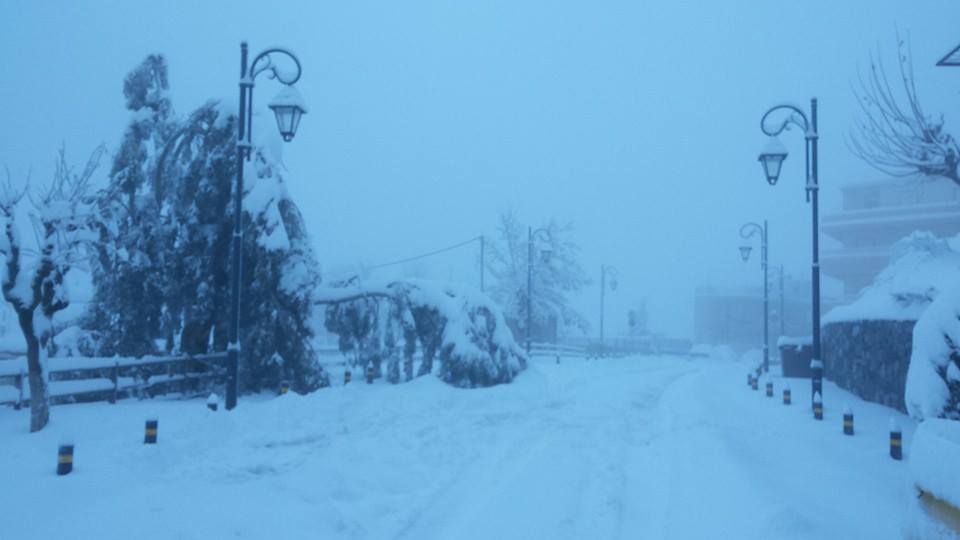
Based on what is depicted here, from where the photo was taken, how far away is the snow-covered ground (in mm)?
6836

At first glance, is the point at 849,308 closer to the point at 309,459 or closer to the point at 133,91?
the point at 309,459

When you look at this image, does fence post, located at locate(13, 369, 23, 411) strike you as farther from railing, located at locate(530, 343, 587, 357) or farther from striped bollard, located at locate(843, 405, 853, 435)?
railing, located at locate(530, 343, 587, 357)

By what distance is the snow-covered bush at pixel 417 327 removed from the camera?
19484 mm

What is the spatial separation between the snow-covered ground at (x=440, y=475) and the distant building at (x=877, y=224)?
3626 cm

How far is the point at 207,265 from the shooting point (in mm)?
17312

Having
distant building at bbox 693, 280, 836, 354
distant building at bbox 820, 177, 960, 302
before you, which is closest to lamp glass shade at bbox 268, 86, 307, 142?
distant building at bbox 820, 177, 960, 302

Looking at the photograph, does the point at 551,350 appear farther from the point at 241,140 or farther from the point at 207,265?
the point at 241,140

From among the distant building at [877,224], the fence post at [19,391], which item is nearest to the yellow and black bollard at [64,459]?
the fence post at [19,391]

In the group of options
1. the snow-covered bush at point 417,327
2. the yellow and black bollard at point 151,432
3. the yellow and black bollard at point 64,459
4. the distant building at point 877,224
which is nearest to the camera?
the yellow and black bollard at point 64,459

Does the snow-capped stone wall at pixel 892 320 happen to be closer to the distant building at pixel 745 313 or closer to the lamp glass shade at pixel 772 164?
the lamp glass shade at pixel 772 164

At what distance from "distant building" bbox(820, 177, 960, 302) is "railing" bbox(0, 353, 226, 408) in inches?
1577

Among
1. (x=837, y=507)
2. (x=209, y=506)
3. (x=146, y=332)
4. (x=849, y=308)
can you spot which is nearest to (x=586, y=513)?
(x=837, y=507)

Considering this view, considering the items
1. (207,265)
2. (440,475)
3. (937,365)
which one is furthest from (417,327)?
(937,365)

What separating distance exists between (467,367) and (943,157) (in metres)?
11.4
